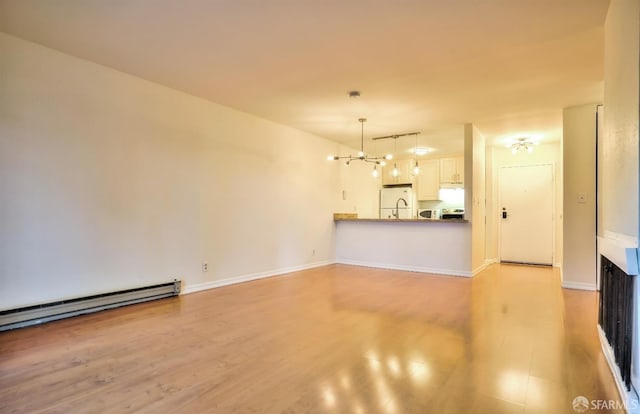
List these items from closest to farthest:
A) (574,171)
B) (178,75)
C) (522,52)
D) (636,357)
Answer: (636,357) < (522,52) < (178,75) < (574,171)

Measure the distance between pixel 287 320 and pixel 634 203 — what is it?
2644mm

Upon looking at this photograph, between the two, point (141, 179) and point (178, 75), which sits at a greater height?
point (178, 75)

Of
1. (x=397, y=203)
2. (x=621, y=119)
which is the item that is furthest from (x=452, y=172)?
(x=621, y=119)

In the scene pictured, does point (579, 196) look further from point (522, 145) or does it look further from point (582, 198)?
point (522, 145)

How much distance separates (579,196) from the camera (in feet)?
15.4

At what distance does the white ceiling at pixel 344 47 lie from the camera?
252 centimetres

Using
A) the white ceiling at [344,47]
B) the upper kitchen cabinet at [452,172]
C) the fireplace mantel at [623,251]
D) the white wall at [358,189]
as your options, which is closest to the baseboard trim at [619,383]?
the fireplace mantel at [623,251]

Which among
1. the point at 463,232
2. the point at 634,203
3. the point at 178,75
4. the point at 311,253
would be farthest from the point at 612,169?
the point at 311,253

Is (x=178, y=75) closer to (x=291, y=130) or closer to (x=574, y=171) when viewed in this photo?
(x=291, y=130)

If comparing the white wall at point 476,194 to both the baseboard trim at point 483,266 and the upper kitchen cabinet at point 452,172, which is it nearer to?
the baseboard trim at point 483,266

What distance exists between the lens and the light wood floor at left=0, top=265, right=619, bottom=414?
1821 millimetres

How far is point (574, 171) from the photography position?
4719 millimetres

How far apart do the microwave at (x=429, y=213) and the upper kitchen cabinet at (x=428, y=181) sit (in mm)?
325

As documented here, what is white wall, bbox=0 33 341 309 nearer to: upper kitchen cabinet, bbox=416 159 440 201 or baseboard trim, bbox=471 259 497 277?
baseboard trim, bbox=471 259 497 277
